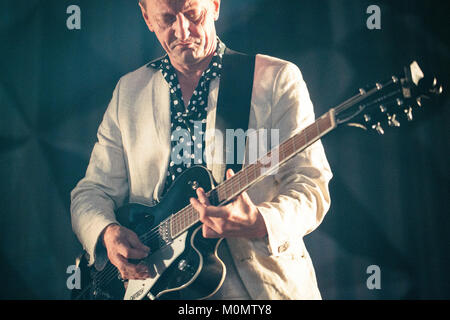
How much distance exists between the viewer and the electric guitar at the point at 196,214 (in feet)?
4.31

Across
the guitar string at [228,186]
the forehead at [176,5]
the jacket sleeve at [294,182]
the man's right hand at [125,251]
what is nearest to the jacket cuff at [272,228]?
the jacket sleeve at [294,182]

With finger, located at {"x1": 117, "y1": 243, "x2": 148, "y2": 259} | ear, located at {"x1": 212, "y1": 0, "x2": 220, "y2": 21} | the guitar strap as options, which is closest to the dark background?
ear, located at {"x1": 212, "y1": 0, "x2": 220, "y2": 21}

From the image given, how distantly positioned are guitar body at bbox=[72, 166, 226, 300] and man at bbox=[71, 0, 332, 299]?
1.8 inches

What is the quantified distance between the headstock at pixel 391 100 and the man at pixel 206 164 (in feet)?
1.03

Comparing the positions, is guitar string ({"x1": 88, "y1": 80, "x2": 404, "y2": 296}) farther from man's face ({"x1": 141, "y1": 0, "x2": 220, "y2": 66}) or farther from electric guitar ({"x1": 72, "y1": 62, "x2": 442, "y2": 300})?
man's face ({"x1": 141, "y1": 0, "x2": 220, "y2": 66})

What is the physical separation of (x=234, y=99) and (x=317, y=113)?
34 centimetres

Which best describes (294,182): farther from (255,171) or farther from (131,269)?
(131,269)

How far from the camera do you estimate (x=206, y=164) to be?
177cm

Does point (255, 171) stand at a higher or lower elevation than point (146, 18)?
lower

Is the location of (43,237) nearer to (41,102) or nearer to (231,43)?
(41,102)

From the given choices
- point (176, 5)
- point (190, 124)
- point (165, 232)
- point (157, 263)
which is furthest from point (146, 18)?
point (157, 263)

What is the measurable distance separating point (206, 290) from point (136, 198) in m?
0.48

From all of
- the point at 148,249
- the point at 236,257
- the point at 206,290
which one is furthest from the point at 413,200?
the point at 148,249

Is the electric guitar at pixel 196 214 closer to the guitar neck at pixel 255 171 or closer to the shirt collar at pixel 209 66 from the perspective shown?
the guitar neck at pixel 255 171
